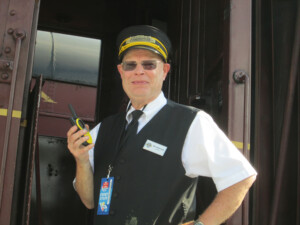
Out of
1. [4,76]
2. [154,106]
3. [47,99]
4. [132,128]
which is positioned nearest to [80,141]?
[132,128]

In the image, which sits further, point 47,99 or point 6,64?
point 47,99

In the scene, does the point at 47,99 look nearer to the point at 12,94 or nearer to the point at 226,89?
the point at 12,94

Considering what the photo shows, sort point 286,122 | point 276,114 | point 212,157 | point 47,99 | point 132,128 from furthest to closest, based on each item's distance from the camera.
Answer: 1. point 47,99
2. point 276,114
3. point 286,122
4. point 132,128
5. point 212,157

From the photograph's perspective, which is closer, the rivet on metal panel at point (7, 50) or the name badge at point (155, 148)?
the name badge at point (155, 148)

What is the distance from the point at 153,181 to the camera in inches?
60.9

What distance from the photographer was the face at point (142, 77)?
5.66 ft

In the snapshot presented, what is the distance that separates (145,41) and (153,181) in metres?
0.63

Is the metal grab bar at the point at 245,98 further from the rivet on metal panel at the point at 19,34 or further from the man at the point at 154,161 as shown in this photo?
the rivet on metal panel at the point at 19,34

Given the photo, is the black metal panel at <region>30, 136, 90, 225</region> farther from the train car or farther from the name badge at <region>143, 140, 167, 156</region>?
the name badge at <region>143, 140, 167, 156</region>

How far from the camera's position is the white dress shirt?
4.76 ft

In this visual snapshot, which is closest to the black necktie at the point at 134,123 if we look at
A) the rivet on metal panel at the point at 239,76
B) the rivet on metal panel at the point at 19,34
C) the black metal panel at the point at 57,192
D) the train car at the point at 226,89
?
the train car at the point at 226,89

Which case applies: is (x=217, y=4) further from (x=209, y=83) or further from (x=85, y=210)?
(x=85, y=210)

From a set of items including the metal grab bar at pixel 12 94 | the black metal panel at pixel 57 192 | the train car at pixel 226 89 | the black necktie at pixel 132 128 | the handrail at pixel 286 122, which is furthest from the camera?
the black metal panel at pixel 57 192

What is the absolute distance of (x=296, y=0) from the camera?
2.65 metres
